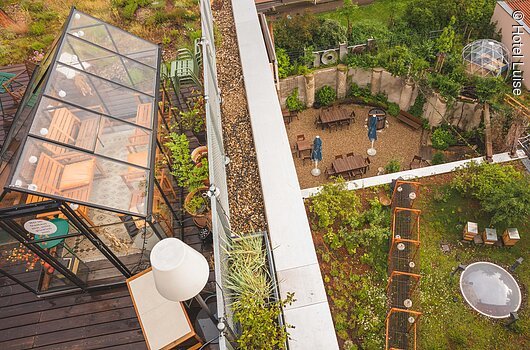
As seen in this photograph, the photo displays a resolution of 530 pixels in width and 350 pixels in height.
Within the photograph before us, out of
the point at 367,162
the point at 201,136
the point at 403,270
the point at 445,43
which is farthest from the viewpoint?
the point at 445,43

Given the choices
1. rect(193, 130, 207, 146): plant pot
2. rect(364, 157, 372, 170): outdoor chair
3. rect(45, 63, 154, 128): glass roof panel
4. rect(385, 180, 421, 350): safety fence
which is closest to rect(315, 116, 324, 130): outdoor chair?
rect(364, 157, 372, 170): outdoor chair

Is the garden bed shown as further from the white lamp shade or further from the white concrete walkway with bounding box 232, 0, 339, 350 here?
the white lamp shade

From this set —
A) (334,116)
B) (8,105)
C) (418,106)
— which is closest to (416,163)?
(418,106)

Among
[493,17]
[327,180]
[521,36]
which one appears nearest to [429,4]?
[493,17]

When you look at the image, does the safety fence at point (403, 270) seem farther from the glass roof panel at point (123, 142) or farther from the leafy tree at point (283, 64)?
the leafy tree at point (283, 64)

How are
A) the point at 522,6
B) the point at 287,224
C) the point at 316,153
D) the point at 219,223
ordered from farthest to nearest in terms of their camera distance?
the point at 522,6 → the point at 316,153 → the point at 287,224 → the point at 219,223

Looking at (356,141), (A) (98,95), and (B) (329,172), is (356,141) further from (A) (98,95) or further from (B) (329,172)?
(A) (98,95)

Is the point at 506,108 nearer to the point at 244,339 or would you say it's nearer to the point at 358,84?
the point at 358,84
